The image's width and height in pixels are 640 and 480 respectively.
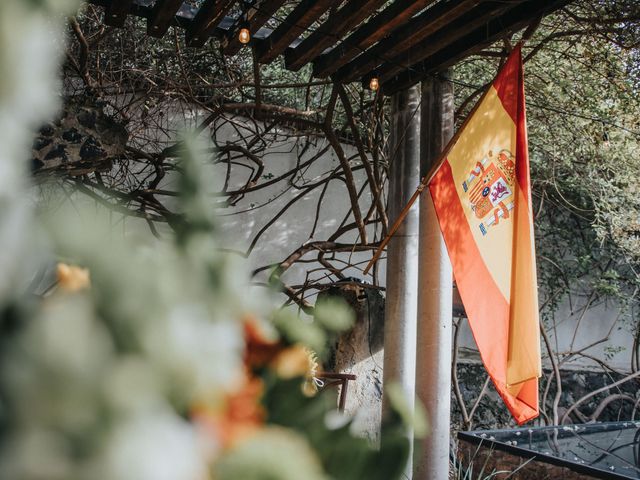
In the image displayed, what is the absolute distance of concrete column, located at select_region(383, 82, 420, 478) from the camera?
11.5 feet

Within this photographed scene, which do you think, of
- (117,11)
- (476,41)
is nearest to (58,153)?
(117,11)

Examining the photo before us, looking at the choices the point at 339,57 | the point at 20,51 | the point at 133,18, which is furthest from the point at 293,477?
the point at 133,18

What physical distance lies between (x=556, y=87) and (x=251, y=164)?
259 centimetres

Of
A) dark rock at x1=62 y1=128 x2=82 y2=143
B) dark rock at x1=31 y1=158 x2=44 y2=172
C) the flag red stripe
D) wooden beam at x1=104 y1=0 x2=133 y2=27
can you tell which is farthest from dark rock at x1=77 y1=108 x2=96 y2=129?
the flag red stripe

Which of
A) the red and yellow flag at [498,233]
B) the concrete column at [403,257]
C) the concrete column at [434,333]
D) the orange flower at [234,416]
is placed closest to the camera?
the orange flower at [234,416]

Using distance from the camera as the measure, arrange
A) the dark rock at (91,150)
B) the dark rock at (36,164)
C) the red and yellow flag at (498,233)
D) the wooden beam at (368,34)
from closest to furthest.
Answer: the red and yellow flag at (498,233), the wooden beam at (368,34), the dark rock at (36,164), the dark rock at (91,150)

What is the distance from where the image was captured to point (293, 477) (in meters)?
0.26

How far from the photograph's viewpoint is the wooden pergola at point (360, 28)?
2840 mm

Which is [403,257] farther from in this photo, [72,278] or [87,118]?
[72,278]

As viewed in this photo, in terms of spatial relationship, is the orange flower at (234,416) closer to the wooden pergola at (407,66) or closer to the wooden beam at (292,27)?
the wooden pergola at (407,66)

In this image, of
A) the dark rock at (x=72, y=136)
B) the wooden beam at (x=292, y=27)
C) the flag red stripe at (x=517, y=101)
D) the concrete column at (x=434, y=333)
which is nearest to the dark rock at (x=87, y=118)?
the dark rock at (x=72, y=136)

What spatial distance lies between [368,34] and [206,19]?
79 centimetres

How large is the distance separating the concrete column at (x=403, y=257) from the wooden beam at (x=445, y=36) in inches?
10.6

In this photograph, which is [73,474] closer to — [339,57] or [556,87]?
[339,57]
